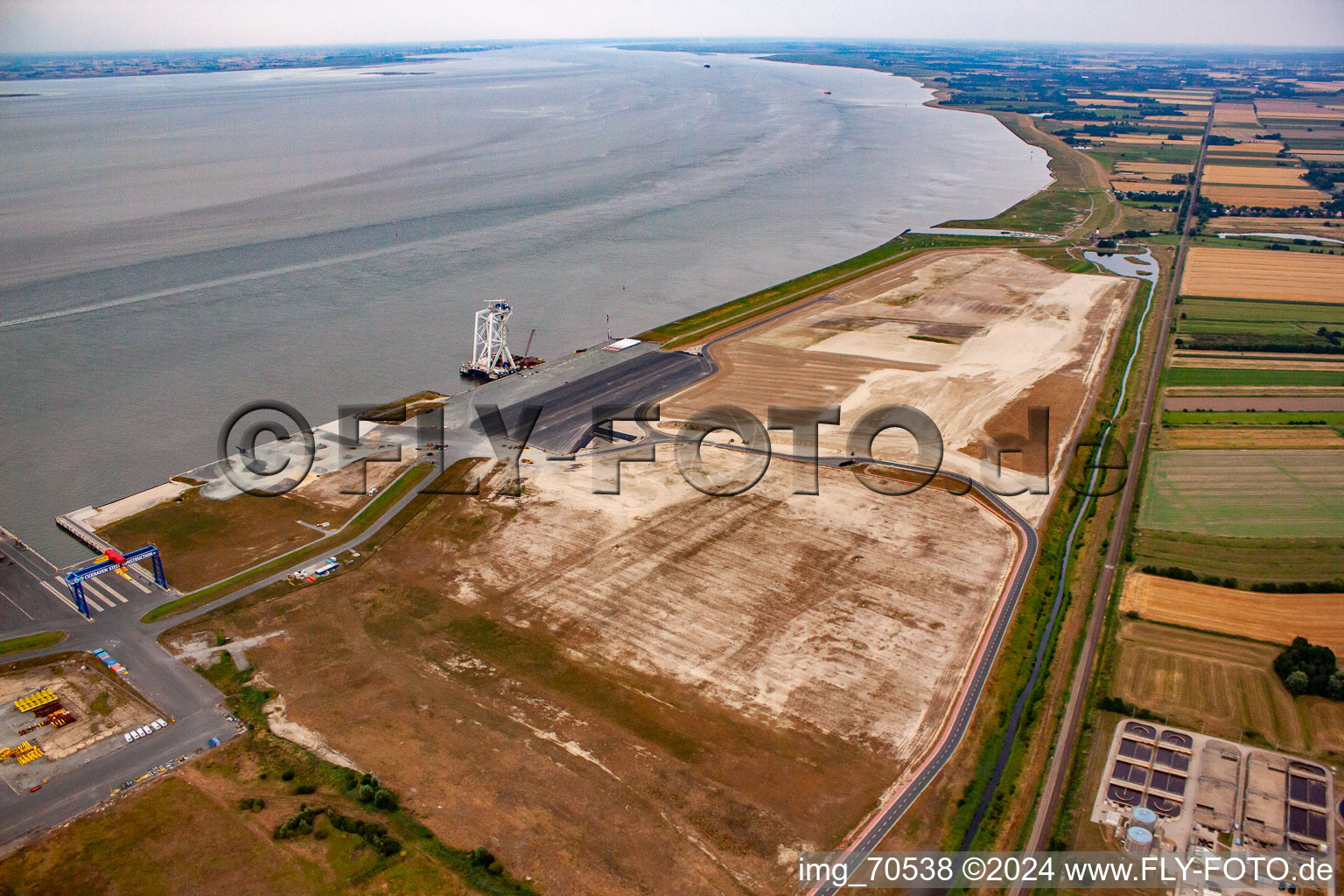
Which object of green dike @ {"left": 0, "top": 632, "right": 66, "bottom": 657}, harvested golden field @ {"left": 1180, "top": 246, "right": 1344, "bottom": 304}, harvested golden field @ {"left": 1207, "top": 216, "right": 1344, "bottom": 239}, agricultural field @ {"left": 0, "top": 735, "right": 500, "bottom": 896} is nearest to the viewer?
agricultural field @ {"left": 0, "top": 735, "right": 500, "bottom": 896}

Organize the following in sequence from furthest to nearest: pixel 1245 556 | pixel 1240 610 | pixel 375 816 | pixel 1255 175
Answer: pixel 1255 175 → pixel 1245 556 → pixel 1240 610 → pixel 375 816

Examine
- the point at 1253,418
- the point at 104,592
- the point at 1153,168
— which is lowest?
the point at 104,592

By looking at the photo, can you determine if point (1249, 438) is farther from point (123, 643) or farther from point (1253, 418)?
point (123, 643)

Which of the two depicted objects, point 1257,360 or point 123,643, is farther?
point 1257,360

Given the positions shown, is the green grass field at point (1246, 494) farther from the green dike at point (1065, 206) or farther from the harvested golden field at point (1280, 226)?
the harvested golden field at point (1280, 226)

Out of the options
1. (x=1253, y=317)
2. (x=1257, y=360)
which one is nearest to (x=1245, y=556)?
(x=1257, y=360)

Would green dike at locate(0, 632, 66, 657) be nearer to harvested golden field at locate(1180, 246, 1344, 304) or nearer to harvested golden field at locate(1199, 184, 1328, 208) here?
harvested golden field at locate(1180, 246, 1344, 304)

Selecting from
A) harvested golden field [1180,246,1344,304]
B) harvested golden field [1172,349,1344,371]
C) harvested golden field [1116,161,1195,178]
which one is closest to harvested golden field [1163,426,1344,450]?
harvested golden field [1172,349,1344,371]
